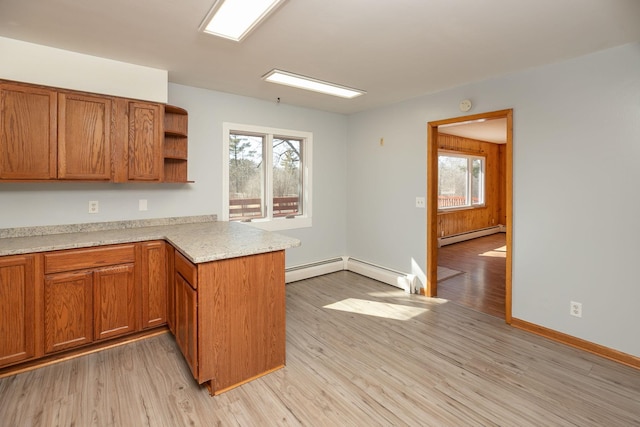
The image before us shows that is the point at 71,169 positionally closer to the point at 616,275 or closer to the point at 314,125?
the point at 314,125

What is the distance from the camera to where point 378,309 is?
3.53 meters

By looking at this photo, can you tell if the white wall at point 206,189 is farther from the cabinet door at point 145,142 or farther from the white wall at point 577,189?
the white wall at point 577,189

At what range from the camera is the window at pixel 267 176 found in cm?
402

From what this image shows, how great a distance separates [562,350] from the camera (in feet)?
8.80

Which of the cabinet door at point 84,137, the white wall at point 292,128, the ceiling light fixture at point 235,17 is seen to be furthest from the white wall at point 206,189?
the ceiling light fixture at point 235,17

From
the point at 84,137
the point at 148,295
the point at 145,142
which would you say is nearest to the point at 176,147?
the point at 145,142

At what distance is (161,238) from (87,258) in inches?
21.4

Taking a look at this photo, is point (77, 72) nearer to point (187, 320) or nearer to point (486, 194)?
point (187, 320)

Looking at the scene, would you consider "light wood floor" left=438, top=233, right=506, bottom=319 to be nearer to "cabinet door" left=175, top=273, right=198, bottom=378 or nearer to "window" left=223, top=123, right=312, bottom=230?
"window" left=223, top=123, right=312, bottom=230

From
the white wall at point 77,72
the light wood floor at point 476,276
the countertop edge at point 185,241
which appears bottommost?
the light wood floor at point 476,276

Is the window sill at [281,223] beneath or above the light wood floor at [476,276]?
above

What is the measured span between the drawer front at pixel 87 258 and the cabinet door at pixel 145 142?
2.21ft

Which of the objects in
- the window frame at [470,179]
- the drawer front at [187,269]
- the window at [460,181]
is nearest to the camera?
the drawer front at [187,269]

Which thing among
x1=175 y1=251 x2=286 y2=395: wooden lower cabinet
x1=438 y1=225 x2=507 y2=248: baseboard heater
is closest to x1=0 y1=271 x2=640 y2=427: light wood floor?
x1=175 y1=251 x2=286 y2=395: wooden lower cabinet
